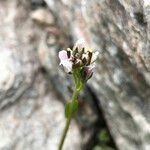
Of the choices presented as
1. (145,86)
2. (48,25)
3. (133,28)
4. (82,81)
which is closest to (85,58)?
(82,81)

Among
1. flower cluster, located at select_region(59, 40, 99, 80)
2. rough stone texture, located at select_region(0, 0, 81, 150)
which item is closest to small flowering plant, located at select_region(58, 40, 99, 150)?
flower cluster, located at select_region(59, 40, 99, 80)

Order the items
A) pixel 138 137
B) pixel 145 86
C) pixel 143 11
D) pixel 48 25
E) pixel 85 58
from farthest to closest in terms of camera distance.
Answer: pixel 48 25 < pixel 138 137 < pixel 145 86 < pixel 143 11 < pixel 85 58

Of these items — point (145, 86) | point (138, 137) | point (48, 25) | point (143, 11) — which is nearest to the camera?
point (143, 11)

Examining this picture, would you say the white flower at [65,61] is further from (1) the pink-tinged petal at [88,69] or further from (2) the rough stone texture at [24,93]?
(2) the rough stone texture at [24,93]

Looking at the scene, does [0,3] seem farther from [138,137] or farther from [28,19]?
[138,137]

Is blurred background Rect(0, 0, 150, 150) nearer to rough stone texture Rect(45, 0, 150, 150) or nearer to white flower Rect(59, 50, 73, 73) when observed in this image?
rough stone texture Rect(45, 0, 150, 150)
